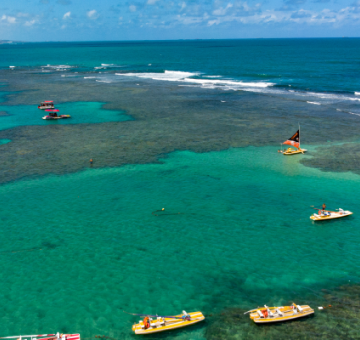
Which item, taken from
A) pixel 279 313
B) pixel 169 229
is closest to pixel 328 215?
pixel 279 313

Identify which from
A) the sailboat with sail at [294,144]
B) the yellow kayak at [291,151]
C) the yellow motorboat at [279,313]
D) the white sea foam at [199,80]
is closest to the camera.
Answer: the yellow motorboat at [279,313]

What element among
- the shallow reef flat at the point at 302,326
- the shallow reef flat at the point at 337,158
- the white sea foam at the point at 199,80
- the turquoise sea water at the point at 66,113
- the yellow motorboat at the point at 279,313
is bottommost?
the shallow reef flat at the point at 302,326

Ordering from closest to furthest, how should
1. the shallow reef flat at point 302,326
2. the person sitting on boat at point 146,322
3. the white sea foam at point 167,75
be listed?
the shallow reef flat at point 302,326, the person sitting on boat at point 146,322, the white sea foam at point 167,75

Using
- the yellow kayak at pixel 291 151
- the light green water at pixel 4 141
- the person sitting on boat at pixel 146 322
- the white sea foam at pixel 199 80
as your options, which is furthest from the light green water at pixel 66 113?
the person sitting on boat at pixel 146 322

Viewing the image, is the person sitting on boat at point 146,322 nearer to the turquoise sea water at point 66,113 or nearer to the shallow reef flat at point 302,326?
the shallow reef flat at point 302,326

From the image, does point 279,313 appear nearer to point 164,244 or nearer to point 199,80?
point 164,244

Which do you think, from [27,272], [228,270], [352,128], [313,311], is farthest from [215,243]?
[352,128]
